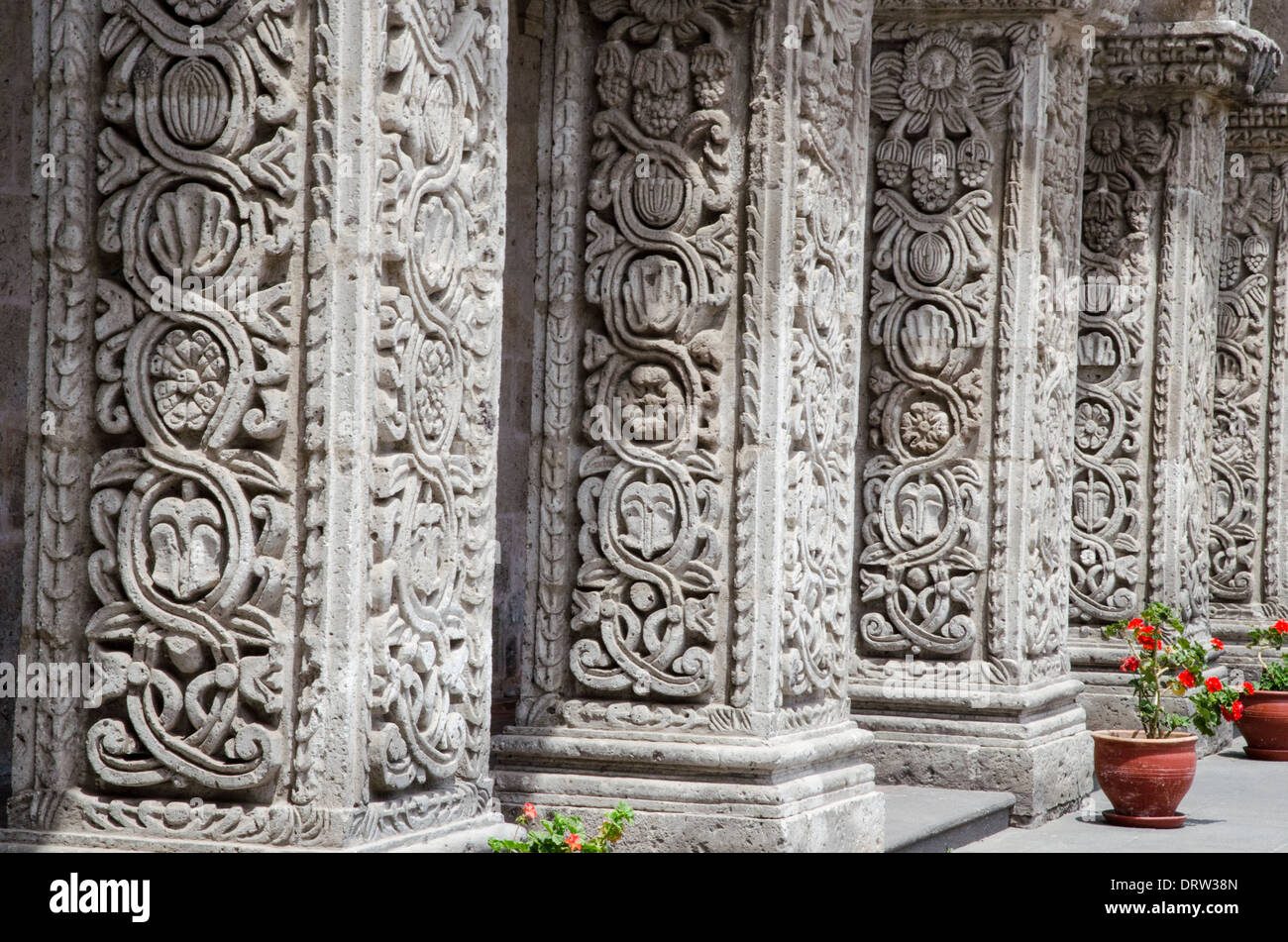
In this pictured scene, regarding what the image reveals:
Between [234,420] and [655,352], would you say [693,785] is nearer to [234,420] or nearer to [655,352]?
[655,352]

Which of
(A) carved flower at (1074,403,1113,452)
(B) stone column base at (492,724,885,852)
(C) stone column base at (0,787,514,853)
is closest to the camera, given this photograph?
(C) stone column base at (0,787,514,853)

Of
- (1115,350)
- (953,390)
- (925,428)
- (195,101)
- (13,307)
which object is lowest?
(925,428)

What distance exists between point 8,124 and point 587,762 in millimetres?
2343

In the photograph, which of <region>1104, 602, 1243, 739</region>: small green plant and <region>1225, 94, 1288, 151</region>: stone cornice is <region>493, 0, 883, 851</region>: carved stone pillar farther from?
<region>1225, 94, 1288, 151</region>: stone cornice

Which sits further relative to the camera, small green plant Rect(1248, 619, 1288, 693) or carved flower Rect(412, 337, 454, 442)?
small green plant Rect(1248, 619, 1288, 693)

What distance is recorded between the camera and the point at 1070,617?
942 cm

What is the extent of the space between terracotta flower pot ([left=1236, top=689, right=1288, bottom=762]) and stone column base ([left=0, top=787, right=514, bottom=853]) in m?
7.05

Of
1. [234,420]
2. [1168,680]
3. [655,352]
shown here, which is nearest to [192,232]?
[234,420]

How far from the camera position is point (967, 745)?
7.19m

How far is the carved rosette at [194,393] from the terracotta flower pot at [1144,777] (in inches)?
184

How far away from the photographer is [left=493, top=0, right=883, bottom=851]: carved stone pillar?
5371mm

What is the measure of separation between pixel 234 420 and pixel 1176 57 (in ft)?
21.7

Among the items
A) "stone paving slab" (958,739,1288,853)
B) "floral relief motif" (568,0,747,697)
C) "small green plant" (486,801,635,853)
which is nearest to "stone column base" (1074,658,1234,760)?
"stone paving slab" (958,739,1288,853)

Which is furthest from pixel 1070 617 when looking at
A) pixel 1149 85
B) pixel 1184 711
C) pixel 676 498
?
pixel 676 498
